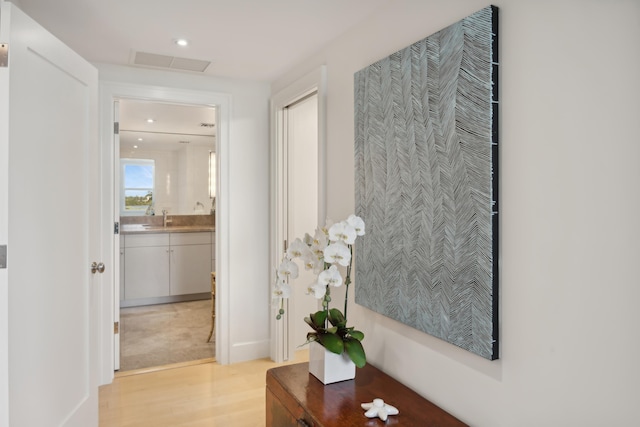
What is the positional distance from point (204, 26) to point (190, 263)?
3.84 meters

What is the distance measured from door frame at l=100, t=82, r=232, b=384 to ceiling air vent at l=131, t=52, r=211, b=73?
0.18 m

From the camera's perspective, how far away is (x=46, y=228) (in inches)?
76.9

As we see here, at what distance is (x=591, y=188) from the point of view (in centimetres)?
121

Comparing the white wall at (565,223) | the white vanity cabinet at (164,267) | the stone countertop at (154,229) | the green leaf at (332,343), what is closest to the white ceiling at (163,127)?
the stone countertop at (154,229)

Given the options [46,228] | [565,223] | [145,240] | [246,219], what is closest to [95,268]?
[46,228]

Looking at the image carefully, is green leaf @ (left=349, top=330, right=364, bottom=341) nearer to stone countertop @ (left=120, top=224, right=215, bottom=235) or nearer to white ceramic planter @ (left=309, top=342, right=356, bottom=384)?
white ceramic planter @ (left=309, top=342, right=356, bottom=384)

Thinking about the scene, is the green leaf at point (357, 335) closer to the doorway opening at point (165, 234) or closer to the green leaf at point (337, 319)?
the green leaf at point (337, 319)

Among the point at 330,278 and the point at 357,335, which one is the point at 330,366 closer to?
the point at 357,335

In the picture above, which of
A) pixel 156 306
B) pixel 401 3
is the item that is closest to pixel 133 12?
pixel 401 3

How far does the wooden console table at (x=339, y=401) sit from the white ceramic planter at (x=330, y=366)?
0.03m

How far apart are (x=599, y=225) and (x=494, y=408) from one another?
2.43ft

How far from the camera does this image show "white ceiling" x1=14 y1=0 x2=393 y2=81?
7.08 ft

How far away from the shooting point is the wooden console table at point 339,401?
63.6 inches

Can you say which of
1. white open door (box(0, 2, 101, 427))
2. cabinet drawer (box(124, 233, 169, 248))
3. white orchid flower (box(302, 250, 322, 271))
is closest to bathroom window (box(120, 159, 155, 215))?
cabinet drawer (box(124, 233, 169, 248))
